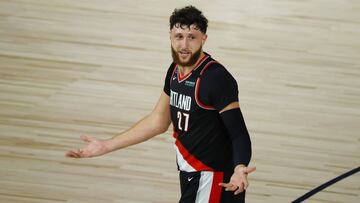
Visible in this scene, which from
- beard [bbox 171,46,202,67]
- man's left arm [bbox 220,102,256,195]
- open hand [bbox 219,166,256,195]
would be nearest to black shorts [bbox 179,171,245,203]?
man's left arm [bbox 220,102,256,195]


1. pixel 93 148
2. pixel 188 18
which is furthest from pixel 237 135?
pixel 93 148

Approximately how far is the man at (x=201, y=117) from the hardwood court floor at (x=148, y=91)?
2.12 meters

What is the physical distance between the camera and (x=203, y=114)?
15.2 feet

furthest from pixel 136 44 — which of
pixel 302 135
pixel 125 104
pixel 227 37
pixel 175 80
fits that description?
pixel 175 80

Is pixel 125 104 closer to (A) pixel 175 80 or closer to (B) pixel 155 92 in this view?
A: (B) pixel 155 92

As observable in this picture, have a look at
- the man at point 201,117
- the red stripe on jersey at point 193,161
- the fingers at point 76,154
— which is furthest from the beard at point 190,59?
the fingers at point 76,154

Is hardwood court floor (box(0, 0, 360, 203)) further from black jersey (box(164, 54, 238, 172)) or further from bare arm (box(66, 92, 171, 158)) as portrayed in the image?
black jersey (box(164, 54, 238, 172))

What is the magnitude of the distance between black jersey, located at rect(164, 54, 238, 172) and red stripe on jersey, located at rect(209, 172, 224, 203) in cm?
4

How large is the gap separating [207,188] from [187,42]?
769mm

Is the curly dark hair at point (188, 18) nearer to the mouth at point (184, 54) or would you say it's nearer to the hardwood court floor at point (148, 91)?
the mouth at point (184, 54)

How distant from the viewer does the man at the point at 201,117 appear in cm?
449

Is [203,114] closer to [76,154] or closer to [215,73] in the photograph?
[215,73]

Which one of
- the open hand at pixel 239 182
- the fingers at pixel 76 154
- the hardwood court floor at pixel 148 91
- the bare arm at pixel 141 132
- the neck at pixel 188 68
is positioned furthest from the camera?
the hardwood court floor at pixel 148 91

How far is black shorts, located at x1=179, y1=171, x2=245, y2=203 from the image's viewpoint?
15.6 ft
